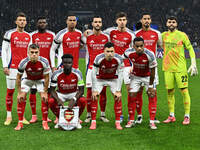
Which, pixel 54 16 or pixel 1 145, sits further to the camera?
pixel 54 16

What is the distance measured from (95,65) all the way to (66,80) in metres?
0.60

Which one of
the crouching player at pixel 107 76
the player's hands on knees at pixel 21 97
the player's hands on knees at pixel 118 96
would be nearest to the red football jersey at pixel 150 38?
the crouching player at pixel 107 76

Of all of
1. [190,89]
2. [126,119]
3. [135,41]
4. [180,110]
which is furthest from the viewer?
[190,89]

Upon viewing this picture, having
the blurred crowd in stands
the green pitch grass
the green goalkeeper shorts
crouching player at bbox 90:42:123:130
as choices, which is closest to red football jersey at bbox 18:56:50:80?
crouching player at bbox 90:42:123:130

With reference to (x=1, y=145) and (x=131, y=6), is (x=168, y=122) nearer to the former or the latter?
(x=1, y=145)

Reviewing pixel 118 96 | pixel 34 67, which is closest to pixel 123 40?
pixel 118 96

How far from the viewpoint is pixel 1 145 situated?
6.01 m

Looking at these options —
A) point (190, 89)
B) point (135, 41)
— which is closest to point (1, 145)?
point (135, 41)

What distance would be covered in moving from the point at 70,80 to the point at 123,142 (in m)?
1.65

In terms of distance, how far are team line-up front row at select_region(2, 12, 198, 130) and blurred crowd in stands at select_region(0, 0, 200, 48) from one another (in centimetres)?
2022

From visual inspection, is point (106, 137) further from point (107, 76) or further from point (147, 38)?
point (147, 38)

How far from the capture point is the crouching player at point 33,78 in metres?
6.97

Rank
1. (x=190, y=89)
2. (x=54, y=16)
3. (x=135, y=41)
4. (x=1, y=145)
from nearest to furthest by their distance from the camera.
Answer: (x=1, y=145) < (x=135, y=41) < (x=190, y=89) < (x=54, y=16)

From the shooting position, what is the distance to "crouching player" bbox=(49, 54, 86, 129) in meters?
7.07
